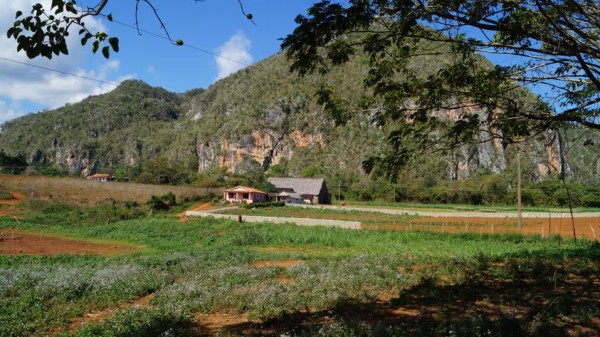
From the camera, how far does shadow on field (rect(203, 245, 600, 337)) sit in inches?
234

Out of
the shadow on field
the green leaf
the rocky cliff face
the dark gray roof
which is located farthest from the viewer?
the rocky cliff face

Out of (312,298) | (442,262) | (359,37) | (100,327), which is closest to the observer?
(100,327)

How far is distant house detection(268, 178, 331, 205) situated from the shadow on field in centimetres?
6801

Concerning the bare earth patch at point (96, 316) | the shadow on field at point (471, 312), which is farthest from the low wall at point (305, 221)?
the bare earth patch at point (96, 316)

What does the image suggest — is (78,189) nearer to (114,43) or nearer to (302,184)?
(302,184)

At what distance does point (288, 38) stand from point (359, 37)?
2.18 metres

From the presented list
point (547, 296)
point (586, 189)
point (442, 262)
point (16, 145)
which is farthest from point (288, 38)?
point (16, 145)

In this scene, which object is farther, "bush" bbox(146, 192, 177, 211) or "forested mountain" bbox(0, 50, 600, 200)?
"forested mountain" bbox(0, 50, 600, 200)

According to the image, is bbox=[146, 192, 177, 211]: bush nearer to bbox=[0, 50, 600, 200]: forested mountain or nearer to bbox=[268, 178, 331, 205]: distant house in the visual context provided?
bbox=[268, 178, 331, 205]: distant house

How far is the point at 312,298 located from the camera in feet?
29.2

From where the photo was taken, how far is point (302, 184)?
3219 inches

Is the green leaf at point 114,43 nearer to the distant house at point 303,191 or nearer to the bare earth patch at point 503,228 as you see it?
the bare earth patch at point 503,228

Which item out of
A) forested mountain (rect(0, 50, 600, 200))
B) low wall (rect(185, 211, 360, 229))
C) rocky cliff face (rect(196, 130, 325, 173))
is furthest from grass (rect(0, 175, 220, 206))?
rocky cliff face (rect(196, 130, 325, 173))

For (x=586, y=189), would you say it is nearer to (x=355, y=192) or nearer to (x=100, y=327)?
(x=355, y=192)
